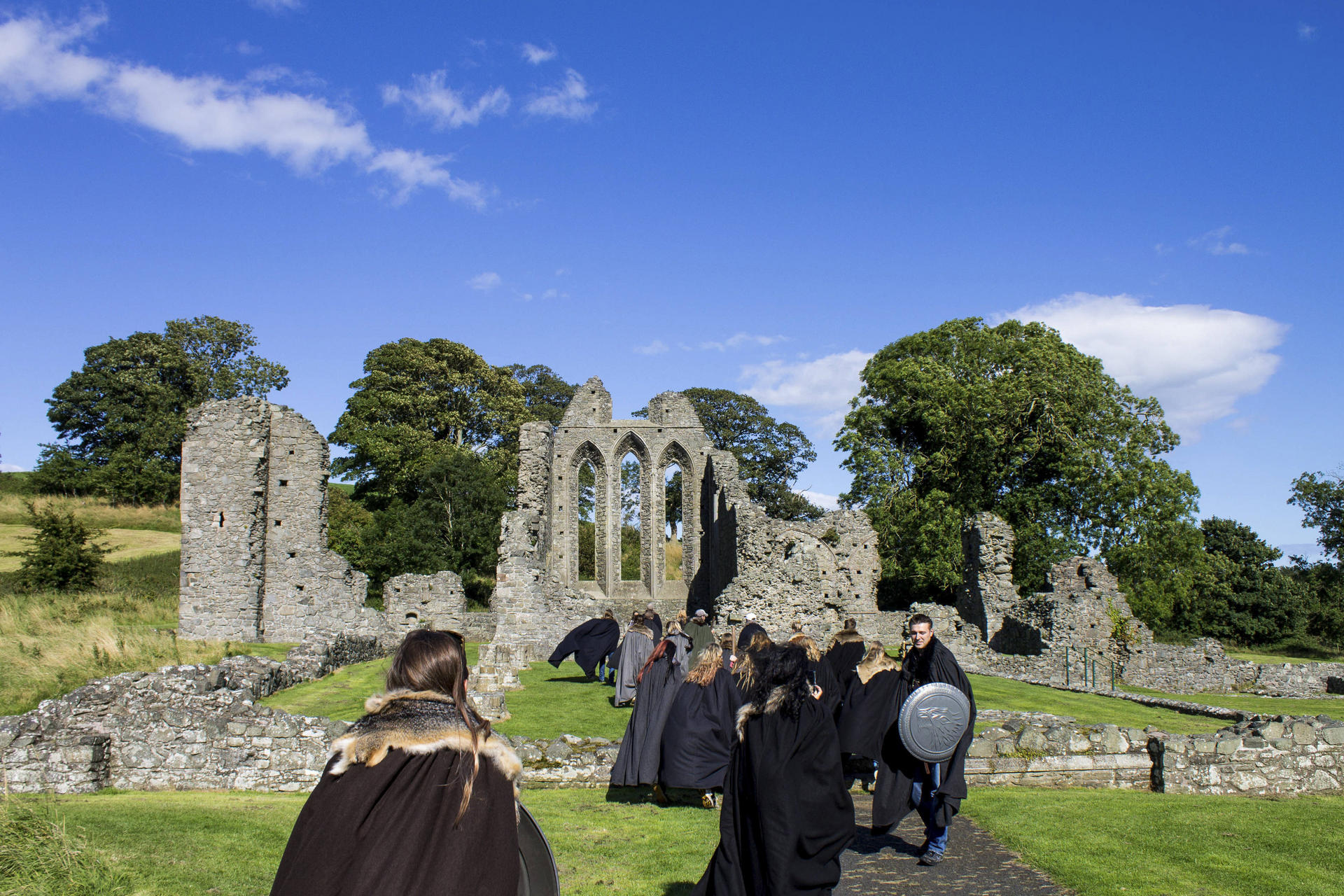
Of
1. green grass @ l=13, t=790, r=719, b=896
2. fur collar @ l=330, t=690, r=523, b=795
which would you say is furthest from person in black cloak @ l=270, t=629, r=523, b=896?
green grass @ l=13, t=790, r=719, b=896

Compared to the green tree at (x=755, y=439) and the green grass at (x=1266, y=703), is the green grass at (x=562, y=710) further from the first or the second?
the green tree at (x=755, y=439)

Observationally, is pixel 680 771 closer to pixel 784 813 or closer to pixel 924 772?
pixel 924 772

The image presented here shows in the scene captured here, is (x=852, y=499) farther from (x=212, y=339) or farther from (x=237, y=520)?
(x=212, y=339)

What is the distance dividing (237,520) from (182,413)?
97.4ft

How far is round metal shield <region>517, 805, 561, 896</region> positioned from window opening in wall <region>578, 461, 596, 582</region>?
3922 cm

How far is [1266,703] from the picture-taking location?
20.0m

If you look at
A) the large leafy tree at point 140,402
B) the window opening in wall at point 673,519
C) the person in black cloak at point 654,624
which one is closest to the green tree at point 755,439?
the window opening in wall at point 673,519

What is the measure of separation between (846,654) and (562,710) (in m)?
5.25

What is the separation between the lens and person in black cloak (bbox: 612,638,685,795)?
27.4 ft

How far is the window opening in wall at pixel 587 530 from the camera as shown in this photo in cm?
4638

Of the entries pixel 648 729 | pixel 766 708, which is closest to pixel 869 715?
pixel 648 729

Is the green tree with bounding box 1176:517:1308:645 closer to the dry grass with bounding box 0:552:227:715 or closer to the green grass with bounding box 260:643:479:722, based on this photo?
the green grass with bounding box 260:643:479:722

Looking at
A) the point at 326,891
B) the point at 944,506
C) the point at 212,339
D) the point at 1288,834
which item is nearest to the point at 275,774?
the point at 326,891

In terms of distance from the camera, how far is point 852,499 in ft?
114
